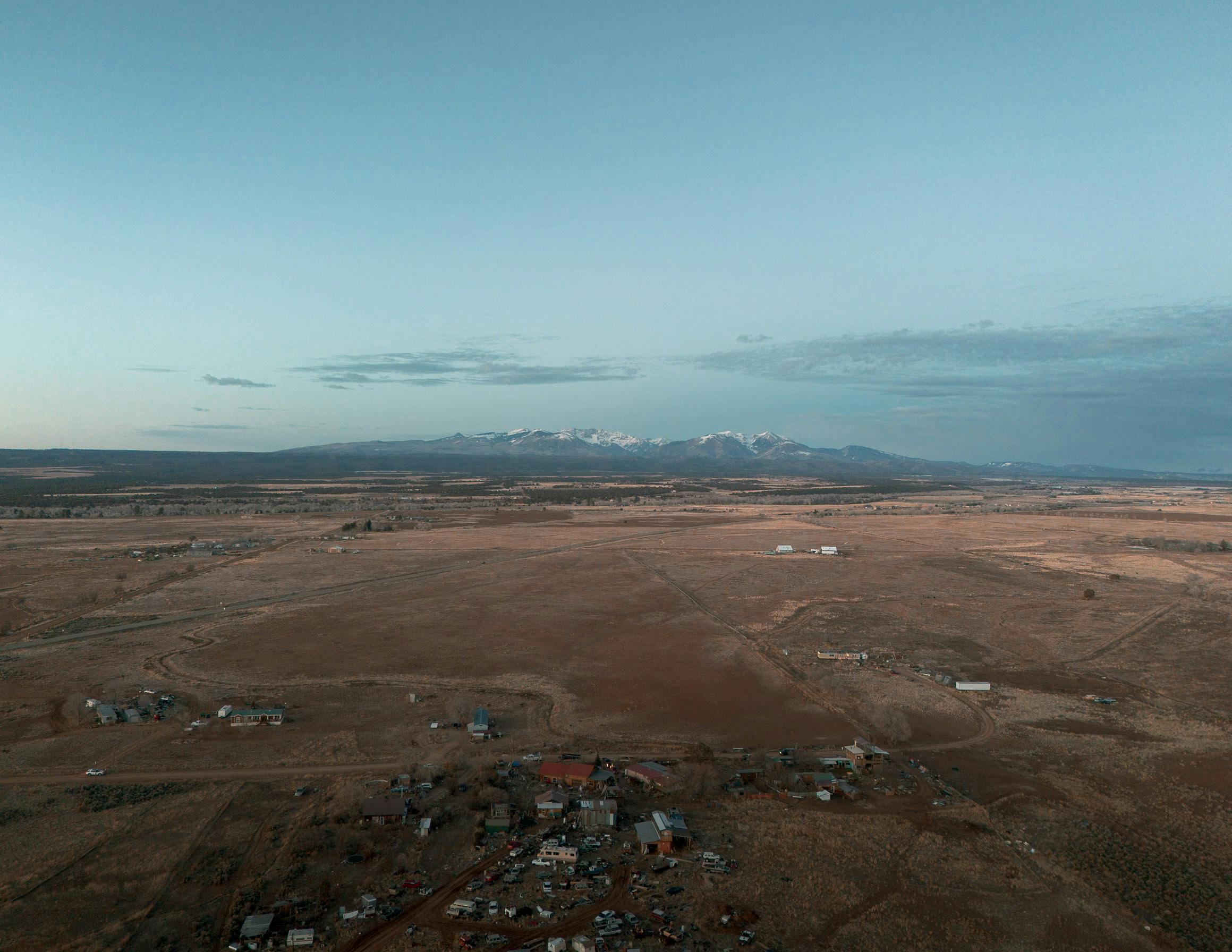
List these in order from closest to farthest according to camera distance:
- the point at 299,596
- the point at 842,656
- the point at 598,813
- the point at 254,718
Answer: the point at 598,813, the point at 254,718, the point at 842,656, the point at 299,596

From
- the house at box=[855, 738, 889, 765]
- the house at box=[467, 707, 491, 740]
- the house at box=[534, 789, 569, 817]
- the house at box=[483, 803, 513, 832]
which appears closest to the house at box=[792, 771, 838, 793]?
the house at box=[855, 738, 889, 765]

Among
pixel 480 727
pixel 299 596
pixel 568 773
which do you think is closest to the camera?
pixel 568 773

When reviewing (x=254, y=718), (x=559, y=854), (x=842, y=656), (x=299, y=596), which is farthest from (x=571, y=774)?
(x=299, y=596)

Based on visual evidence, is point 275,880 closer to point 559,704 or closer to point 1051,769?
A: point 559,704

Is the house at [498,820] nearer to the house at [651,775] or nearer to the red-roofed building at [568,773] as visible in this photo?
the red-roofed building at [568,773]

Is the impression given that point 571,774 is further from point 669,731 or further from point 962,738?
point 962,738

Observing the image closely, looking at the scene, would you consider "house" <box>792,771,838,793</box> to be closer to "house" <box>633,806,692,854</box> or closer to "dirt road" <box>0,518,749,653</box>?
"house" <box>633,806,692,854</box>

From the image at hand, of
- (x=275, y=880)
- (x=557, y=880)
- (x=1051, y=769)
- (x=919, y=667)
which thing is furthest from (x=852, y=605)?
(x=275, y=880)
